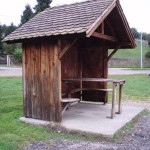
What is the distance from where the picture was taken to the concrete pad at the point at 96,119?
700 cm

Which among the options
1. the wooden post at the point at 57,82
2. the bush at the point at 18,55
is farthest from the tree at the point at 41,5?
the wooden post at the point at 57,82

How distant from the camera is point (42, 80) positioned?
796 cm

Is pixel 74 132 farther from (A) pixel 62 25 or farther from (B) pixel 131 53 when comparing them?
(B) pixel 131 53

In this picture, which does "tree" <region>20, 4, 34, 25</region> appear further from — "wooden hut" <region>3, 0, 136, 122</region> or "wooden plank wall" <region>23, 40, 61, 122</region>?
"wooden plank wall" <region>23, 40, 61, 122</region>

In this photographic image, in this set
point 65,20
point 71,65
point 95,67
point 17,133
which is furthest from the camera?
point 95,67

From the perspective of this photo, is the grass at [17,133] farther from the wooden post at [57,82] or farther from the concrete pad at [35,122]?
the wooden post at [57,82]

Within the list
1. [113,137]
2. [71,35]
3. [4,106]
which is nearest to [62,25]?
[71,35]

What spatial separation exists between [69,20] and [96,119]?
2869 mm

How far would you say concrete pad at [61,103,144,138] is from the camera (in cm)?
700

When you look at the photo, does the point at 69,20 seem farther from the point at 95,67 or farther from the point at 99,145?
the point at 99,145

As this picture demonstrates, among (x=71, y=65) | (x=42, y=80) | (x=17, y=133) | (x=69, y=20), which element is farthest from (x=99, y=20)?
(x=17, y=133)

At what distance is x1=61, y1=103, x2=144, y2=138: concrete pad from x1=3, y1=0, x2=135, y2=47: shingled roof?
2.33 metres

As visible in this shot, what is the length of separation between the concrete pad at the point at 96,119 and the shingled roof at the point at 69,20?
7.64 ft

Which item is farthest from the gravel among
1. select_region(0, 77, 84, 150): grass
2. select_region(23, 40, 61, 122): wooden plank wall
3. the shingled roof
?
the shingled roof
